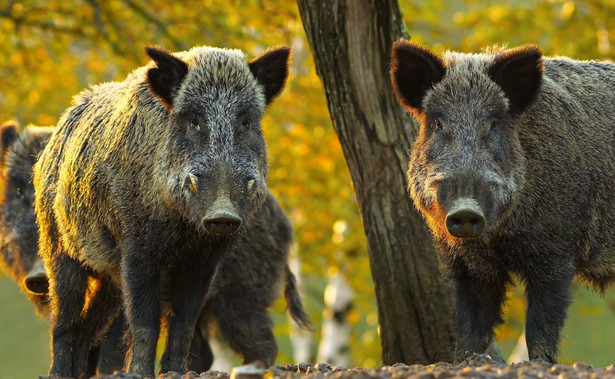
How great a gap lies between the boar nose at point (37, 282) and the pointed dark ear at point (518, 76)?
393cm

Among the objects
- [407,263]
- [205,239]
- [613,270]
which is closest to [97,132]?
[205,239]

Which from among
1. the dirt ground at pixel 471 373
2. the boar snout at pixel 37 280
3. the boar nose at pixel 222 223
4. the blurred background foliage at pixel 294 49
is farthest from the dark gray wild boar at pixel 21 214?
the blurred background foliage at pixel 294 49

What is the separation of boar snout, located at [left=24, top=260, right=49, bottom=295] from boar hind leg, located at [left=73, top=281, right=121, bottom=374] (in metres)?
0.87

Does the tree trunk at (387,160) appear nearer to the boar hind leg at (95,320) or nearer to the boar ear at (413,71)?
the boar ear at (413,71)

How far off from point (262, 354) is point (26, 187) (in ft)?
8.46

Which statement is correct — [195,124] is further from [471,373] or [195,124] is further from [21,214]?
[21,214]

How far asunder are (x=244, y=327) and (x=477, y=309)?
107 inches

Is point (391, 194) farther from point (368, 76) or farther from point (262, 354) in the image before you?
point (262, 354)

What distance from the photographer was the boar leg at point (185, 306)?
586 cm

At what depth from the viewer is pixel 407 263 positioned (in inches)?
284

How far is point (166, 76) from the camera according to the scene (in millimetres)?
5879

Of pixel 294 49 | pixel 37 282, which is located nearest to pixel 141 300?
pixel 37 282

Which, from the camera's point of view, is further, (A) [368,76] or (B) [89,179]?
(A) [368,76]

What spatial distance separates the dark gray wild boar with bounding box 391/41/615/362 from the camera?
→ 5551mm
